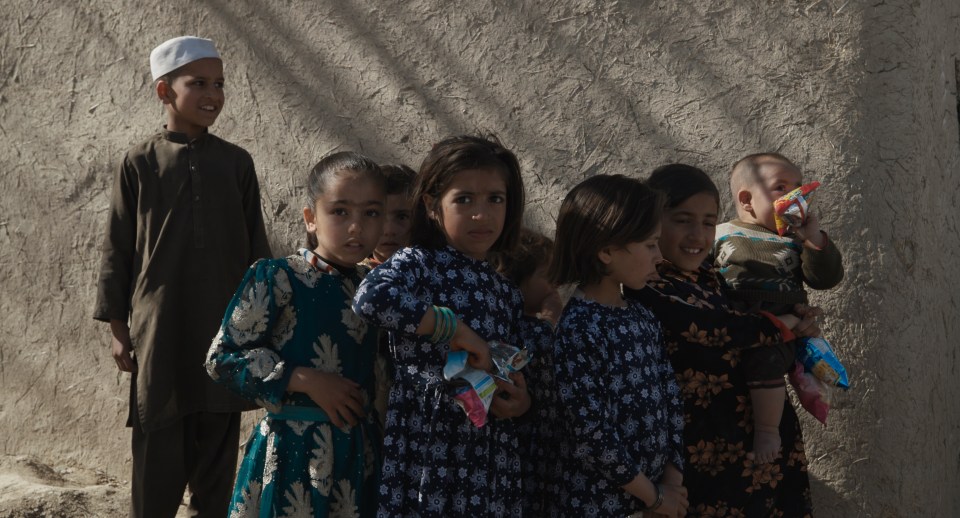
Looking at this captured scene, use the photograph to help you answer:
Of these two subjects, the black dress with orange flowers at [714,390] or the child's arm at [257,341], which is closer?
the child's arm at [257,341]

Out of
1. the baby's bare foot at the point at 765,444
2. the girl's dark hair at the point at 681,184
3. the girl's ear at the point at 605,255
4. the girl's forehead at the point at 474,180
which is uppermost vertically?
the girl's dark hair at the point at 681,184

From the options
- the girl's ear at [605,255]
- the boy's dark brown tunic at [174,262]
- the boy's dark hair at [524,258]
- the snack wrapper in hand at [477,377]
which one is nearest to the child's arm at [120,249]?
the boy's dark brown tunic at [174,262]

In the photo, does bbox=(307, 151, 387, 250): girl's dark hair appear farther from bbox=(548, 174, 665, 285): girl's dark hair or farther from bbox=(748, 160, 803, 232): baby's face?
bbox=(748, 160, 803, 232): baby's face

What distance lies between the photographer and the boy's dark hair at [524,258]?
306cm

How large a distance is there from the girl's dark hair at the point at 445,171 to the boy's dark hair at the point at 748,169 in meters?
0.78

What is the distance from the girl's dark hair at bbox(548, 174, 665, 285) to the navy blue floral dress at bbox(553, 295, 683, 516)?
0.09m

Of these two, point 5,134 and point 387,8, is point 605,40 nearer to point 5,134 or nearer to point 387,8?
point 387,8

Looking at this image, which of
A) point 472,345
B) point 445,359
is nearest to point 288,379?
point 445,359

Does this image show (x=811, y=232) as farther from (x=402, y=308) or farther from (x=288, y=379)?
(x=288, y=379)

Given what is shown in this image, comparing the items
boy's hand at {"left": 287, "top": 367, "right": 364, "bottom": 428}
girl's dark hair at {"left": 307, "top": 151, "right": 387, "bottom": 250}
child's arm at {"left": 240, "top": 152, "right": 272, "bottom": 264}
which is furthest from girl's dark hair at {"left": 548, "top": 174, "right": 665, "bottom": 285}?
child's arm at {"left": 240, "top": 152, "right": 272, "bottom": 264}

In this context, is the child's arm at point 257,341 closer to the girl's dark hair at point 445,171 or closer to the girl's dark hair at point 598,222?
the girl's dark hair at point 445,171

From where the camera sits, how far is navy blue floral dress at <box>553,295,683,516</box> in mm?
2570

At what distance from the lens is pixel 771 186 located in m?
3.06

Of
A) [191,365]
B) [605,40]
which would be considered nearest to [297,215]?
[191,365]
